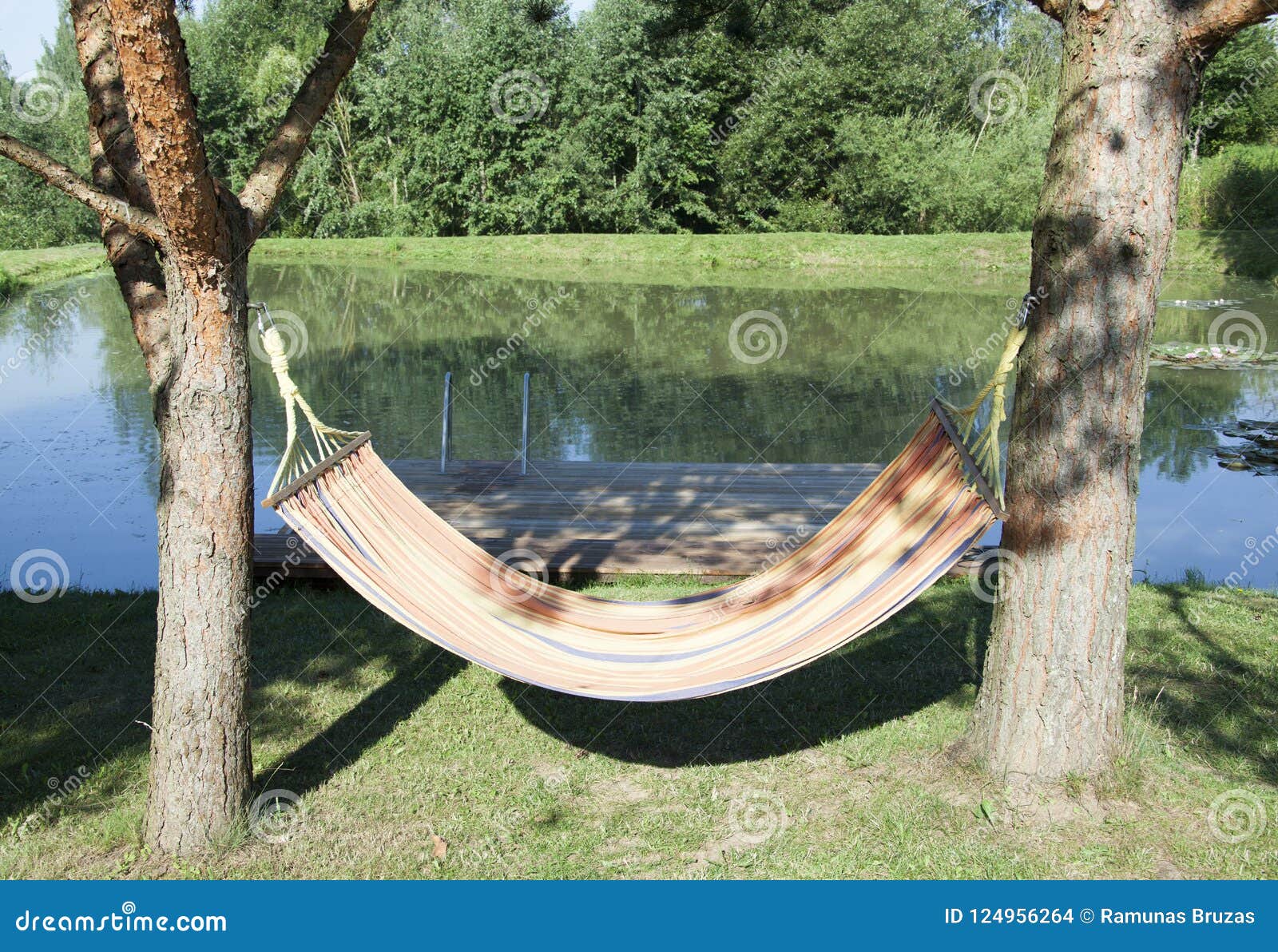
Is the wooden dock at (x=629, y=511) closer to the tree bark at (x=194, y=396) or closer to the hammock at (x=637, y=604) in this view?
the hammock at (x=637, y=604)

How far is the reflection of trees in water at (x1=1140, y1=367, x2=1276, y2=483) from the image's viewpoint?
7.75 metres

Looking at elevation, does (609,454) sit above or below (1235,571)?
above

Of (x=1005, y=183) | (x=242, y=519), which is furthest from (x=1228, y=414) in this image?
(x=1005, y=183)

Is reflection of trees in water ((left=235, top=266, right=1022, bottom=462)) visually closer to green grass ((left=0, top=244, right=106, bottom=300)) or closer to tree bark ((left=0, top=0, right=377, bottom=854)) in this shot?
green grass ((left=0, top=244, right=106, bottom=300))

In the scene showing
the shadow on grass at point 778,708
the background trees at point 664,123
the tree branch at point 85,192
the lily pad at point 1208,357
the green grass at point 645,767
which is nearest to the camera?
the tree branch at point 85,192

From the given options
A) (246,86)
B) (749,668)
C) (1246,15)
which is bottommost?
(749,668)

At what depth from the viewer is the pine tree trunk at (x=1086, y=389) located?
8.44 ft

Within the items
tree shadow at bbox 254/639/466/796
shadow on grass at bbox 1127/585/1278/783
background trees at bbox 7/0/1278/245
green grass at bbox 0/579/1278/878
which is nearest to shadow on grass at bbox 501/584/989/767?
green grass at bbox 0/579/1278/878

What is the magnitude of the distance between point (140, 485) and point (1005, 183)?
1978cm

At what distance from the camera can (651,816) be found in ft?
9.63

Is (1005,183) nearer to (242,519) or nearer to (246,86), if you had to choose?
(246,86)

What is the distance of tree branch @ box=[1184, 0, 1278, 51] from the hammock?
0.89 meters

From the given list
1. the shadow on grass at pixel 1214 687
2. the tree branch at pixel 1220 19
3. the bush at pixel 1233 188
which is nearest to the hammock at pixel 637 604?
the tree branch at pixel 1220 19

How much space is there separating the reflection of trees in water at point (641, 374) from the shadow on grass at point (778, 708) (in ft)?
12.6
